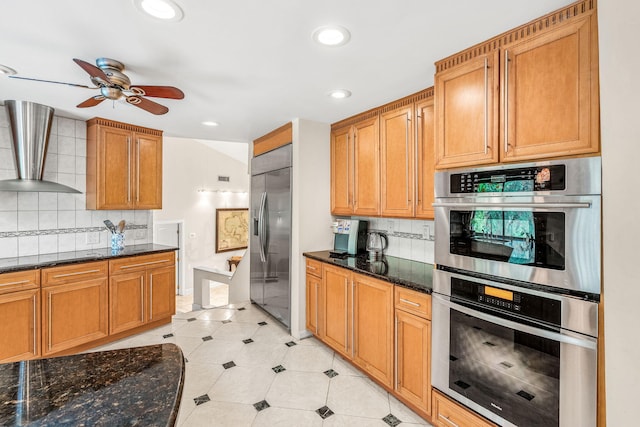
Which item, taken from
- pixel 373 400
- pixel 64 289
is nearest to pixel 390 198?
pixel 373 400

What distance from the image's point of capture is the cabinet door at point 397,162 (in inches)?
98.8

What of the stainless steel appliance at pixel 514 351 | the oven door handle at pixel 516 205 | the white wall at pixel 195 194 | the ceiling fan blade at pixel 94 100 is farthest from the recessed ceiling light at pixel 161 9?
the white wall at pixel 195 194

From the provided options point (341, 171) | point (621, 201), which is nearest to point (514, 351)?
point (621, 201)

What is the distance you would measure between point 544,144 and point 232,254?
324 inches

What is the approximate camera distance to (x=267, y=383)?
245 centimetres

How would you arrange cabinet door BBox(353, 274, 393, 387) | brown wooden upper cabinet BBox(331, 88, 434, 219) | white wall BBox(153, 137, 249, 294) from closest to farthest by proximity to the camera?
1. cabinet door BBox(353, 274, 393, 387)
2. brown wooden upper cabinet BBox(331, 88, 434, 219)
3. white wall BBox(153, 137, 249, 294)

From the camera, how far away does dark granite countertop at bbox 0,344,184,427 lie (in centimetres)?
75

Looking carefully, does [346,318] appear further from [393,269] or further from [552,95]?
[552,95]

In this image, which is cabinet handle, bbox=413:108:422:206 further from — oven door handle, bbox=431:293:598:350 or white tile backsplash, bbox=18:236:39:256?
white tile backsplash, bbox=18:236:39:256

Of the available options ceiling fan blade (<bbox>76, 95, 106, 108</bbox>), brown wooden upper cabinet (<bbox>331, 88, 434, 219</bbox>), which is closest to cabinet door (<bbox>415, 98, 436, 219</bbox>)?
brown wooden upper cabinet (<bbox>331, 88, 434, 219</bbox>)

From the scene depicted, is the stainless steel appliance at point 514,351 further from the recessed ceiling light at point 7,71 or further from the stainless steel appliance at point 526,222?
the recessed ceiling light at point 7,71

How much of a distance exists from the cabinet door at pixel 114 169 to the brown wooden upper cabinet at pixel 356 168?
2378mm

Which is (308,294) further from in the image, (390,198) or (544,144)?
(544,144)

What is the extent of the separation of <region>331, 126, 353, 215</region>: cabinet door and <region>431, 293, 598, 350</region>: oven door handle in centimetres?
155
